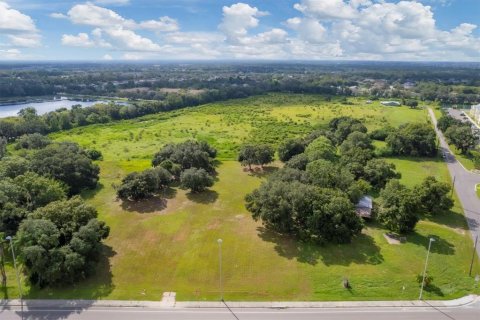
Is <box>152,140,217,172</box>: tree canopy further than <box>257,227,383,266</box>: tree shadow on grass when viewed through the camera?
Yes

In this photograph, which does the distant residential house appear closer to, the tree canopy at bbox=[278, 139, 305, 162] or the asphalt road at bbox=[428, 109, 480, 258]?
the asphalt road at bbox=[428, 109, 480, 258]

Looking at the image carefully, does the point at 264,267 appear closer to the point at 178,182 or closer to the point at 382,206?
the point at 382,206

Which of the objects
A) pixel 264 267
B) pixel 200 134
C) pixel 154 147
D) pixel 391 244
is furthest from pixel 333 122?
pixel 264 267

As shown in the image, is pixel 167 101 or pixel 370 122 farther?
pixel 167 101

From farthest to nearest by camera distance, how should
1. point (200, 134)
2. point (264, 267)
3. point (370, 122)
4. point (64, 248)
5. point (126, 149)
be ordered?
1. point (370, 122)
2. point (200, 134)
3. point (126, 149)
4. point (264, 267)
5. point (64, 248)

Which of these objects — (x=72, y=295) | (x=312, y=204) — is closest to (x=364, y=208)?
(x=312, y=204)

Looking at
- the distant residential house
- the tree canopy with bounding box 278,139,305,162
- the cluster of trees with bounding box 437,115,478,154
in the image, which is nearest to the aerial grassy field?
the tree canopy with bounding box 278,139,305,162
